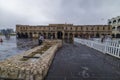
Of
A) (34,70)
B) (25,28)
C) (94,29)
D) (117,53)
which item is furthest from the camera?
(25,28)

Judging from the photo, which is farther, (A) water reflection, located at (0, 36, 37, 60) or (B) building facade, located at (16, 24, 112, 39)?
(B) building facade, located at (16, 24, 112, 39)

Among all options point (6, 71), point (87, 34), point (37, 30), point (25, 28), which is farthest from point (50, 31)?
point (6, 71)

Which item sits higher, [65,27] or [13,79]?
[65,27]

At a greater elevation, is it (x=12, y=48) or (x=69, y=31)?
(x=69, y=31)

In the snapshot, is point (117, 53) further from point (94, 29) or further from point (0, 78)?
point (94, 29)

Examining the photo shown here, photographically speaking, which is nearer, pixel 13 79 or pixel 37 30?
pixel 13 79

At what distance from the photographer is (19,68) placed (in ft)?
13.7

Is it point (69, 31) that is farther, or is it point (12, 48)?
point (69, 31)

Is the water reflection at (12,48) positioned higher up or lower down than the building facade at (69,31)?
lower down

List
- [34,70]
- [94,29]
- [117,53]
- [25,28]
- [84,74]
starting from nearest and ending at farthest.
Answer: [34,70], [84,74], [117,53], [94,29], [25,28]

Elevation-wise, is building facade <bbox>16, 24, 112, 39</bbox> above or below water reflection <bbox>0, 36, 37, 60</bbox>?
above

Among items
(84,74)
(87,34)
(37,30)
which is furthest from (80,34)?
(84,74)

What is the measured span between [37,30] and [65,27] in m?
15.9

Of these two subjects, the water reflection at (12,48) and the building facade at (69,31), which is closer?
the water reflection at (12,48)
